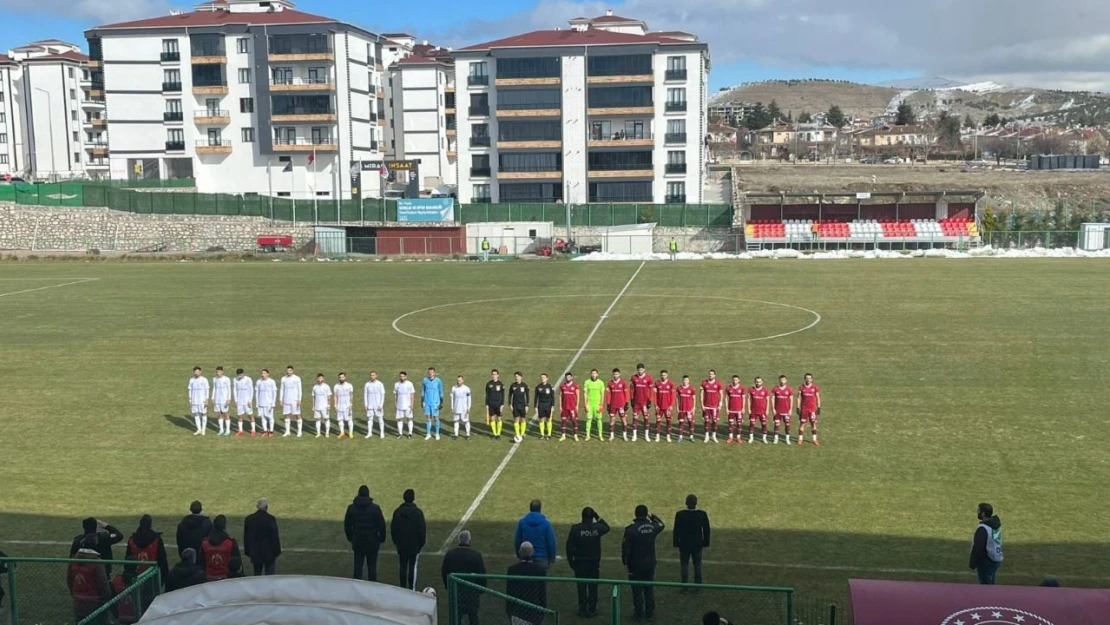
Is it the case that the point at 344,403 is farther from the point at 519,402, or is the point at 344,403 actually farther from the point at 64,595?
the point at 64,595

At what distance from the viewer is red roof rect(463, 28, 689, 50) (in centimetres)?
8694

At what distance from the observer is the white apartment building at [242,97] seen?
91.2m

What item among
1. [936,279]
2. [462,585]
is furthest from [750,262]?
[462,585]

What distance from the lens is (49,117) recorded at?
117 metres

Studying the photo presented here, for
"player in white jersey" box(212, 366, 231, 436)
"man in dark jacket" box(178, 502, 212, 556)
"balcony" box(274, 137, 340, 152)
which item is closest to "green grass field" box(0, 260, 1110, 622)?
"player in white jersey" box(212, 366, 231, 436)

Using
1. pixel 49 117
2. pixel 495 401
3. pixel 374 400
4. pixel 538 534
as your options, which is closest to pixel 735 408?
pixel 495 401

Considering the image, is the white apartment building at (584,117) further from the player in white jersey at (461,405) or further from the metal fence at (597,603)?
the metal fence at (597,603)

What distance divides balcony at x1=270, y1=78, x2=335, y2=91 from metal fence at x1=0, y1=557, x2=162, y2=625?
80053 mm

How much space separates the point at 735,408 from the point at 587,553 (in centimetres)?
979

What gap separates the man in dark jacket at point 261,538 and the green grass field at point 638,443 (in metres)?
1.36

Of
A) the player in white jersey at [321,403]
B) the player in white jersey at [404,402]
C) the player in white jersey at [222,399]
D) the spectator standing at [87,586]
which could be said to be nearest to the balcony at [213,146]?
the player in white jersey at [222,399]

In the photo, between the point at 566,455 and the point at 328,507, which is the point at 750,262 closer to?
the point at 566,455

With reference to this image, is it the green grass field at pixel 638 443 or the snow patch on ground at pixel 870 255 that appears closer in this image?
the green grass field at pixel 638 443

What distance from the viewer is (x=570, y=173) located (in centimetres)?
8900
